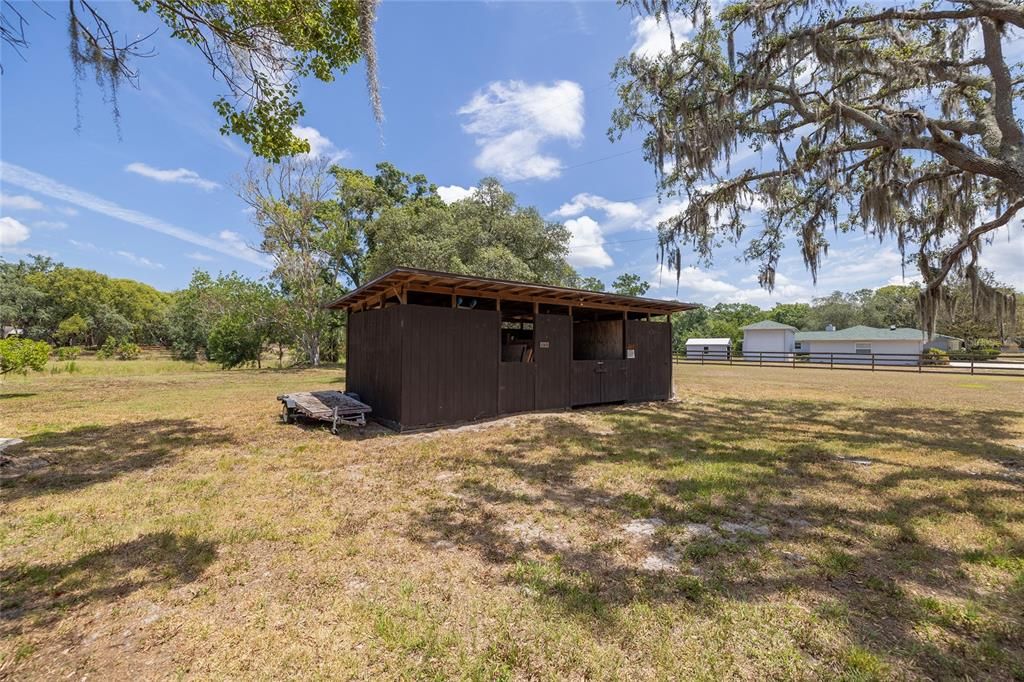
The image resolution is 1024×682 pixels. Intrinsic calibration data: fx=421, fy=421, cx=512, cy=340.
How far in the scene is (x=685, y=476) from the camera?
520 cm

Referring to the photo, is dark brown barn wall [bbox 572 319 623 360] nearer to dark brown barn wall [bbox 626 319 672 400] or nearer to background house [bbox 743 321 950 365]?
dark brown barn wall [bbox 626 319 672 400]

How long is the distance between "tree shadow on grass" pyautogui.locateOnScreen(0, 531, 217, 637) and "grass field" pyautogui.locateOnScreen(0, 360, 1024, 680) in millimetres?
18

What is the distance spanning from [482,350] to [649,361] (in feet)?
18.1

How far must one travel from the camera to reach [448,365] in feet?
26.0

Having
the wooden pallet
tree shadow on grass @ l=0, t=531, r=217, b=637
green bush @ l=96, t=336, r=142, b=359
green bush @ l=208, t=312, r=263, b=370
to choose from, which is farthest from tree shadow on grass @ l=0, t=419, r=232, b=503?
green bush @ l=96, t=336, r=142, b=359

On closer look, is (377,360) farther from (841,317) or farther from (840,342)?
(841,317)

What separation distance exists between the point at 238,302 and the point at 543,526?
24431 millimetres

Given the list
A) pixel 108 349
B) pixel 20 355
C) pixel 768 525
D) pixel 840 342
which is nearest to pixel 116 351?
pixel 108 349

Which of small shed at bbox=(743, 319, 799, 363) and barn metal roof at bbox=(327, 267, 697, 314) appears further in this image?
small shed at bbox=(743, 319, 799, 363)

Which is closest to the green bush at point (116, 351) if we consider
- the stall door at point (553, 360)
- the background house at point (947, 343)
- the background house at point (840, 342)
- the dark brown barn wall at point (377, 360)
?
the dark brown barn wall at point (377, 360)

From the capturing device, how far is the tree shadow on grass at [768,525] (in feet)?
8.45

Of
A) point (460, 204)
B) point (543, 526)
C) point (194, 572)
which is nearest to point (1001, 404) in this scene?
point (543, 526)

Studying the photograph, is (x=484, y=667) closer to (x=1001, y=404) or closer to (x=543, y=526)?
(x=543, y=526)

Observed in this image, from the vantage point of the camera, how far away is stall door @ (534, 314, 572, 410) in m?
9.35
